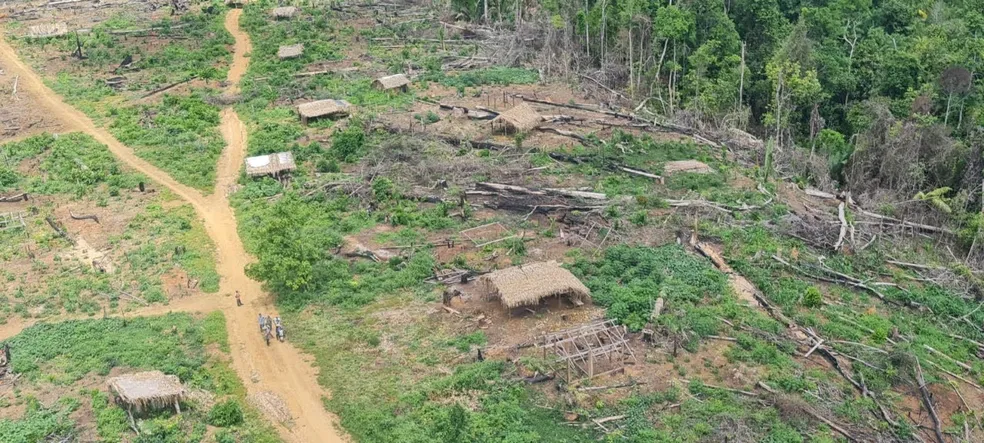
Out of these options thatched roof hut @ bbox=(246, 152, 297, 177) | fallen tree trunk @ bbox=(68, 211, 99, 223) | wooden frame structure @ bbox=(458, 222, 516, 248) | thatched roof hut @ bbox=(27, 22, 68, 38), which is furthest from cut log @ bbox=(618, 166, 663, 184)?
thatched roof hut @ bbox=(27, 22, 68, 38)

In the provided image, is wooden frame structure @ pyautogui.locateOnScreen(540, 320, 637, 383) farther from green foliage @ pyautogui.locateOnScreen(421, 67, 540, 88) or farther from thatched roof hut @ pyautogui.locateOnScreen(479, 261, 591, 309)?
green foliage @ pyautogui.locateOnScreen(421, 67, 540, 88)

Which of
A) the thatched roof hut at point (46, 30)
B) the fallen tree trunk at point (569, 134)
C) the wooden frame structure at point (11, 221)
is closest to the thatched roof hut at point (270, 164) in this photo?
the wooden frame structure at point (11, 221)

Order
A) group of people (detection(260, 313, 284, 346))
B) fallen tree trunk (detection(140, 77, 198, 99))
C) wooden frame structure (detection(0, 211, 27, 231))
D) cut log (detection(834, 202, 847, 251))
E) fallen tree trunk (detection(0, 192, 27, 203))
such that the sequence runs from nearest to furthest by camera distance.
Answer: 1. group of people (detection(260, 313, 284, 346))
2. cut log (detection(834, 202, 847, 251))
3. wooden frame structure (detection(0, 211, 27, 231))
4. fallen tree trunk (detection(0, 192, 27, 203))
5. fallen tree trunk (detection(140, 77, 198, 99))

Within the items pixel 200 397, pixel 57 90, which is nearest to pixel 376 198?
pixel 200 397

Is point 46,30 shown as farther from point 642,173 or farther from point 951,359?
point 951,359

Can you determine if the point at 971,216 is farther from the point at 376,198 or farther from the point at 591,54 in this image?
the point at 591,54

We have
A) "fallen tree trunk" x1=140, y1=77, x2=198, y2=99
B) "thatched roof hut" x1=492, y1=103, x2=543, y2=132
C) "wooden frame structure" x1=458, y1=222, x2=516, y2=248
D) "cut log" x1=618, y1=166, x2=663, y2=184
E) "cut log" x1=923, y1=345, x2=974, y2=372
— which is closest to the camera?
"cut log" x1=923, y1=345, x2=974, y2=372
